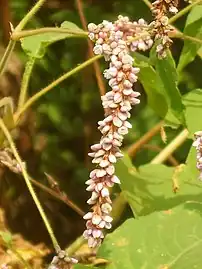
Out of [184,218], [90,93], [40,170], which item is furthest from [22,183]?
[184,218]

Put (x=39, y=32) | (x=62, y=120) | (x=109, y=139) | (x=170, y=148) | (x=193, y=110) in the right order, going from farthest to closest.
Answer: (x=62, y=120) < (x=170, y=148) < (x=193, y=110) < (x=39, y=32) < (x=109, y=139)

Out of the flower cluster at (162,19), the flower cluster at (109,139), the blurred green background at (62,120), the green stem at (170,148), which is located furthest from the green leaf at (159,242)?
the blurred green background at (62,120)

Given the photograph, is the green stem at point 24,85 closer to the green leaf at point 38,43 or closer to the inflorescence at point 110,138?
the green leaf at point 38,43

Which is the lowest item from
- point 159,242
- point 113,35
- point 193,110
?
point 159,242

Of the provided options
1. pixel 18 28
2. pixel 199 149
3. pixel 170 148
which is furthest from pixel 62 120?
pixel 199 149

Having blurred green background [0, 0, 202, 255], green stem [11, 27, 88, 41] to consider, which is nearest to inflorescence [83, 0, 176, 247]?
green stem [11, 27, 88, 41]

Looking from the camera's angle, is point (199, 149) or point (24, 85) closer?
point (199, 149)

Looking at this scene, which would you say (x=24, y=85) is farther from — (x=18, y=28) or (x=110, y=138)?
(x=110, y=138)
